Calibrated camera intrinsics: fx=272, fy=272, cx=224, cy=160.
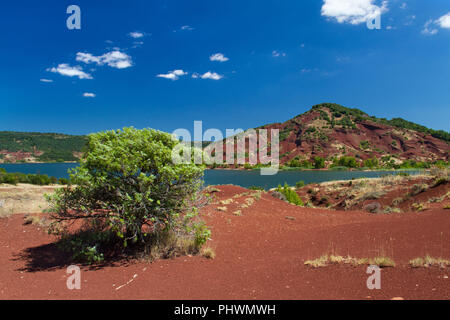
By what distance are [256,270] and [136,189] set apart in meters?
3.34

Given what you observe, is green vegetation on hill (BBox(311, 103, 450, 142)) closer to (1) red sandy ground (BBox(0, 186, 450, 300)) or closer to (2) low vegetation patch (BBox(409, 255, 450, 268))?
(1) red sandy ground (BBox(0, 186, 450, 300))

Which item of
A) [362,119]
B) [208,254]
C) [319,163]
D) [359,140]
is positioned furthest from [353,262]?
[362,119]

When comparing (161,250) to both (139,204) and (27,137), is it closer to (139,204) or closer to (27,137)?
(139,204)

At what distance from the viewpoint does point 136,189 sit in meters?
6.57

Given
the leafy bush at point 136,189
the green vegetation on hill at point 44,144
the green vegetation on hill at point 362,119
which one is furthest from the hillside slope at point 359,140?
the leafy bush at point 136,189

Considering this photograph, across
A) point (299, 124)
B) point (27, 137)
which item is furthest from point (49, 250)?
point (27, 137)

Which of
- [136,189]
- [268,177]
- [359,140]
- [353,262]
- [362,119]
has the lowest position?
[268,177]

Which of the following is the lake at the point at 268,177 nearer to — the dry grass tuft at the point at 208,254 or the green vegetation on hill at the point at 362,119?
the dry grass tuft at the point at 208,254

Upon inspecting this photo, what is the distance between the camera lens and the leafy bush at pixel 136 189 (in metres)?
6.19

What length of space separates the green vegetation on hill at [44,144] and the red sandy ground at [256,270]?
140799 mm

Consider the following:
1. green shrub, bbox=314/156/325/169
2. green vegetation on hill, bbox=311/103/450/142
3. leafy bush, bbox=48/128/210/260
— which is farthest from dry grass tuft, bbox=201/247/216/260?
green vegetation on hill, bbox=311/103/450/142

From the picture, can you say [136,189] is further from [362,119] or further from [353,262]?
[362,119]

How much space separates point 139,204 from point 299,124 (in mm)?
147864
